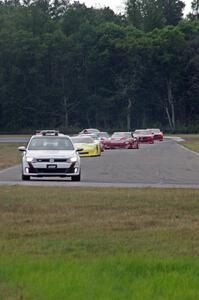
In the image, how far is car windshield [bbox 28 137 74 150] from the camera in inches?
1171

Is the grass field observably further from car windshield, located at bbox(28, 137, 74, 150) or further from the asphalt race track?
car windshield, located at bbox(28, 137, 74, 150)

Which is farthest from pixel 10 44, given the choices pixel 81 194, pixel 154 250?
pixel 154 250

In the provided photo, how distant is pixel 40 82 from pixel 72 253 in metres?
110

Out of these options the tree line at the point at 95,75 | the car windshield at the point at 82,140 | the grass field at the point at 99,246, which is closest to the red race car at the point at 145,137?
the car windshield at the point at 82,140

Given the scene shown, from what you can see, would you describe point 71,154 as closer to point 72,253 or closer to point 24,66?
point 72,253

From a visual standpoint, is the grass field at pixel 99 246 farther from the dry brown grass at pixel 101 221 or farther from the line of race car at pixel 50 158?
the line of race car at pixel 50 158

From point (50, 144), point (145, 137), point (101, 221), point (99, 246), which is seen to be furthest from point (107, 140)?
point (99, 246)

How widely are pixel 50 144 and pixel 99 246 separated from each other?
17.3 metres

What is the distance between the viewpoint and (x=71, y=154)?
2903 cm

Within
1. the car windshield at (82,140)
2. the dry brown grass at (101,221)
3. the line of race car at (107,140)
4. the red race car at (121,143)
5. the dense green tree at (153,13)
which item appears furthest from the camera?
the dense green tree at (153,13)

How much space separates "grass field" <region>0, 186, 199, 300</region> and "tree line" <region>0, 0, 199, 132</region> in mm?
97737

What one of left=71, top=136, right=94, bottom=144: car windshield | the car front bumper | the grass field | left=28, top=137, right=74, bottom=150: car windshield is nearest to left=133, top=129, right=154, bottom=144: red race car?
left=71, top=136, right=94, bottom=144: car windshield

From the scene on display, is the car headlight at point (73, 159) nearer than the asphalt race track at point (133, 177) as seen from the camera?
No

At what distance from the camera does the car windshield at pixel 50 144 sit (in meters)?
29.7
